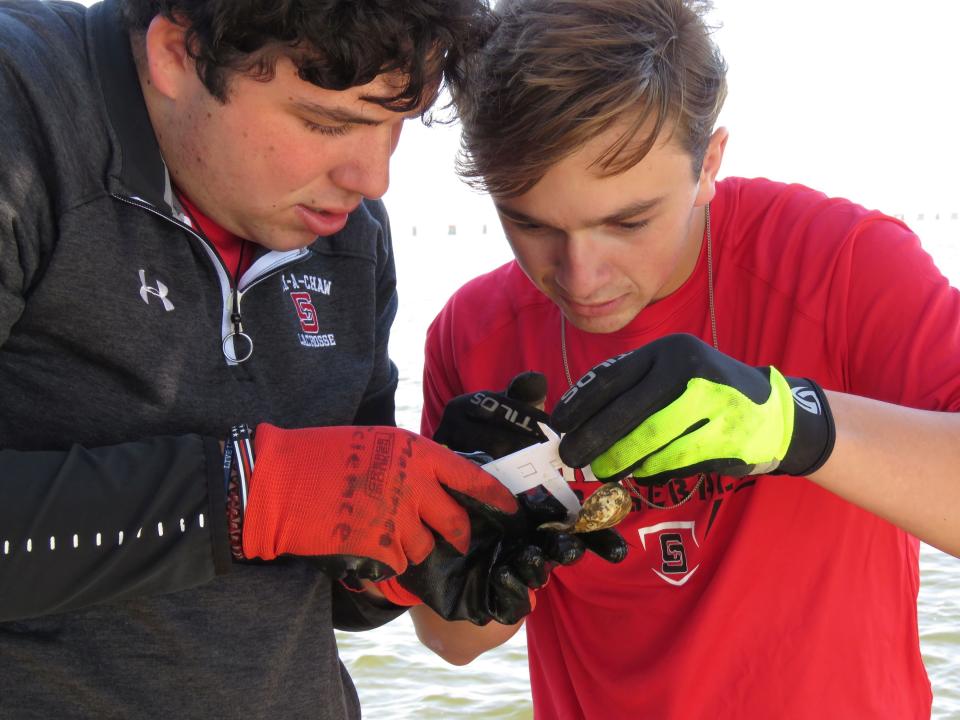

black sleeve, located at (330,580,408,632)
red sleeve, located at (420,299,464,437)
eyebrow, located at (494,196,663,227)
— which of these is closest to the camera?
eyebrow, located at (494,196,663,227)

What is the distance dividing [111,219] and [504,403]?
0.74m

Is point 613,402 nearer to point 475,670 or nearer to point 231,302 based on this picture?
point 231,302

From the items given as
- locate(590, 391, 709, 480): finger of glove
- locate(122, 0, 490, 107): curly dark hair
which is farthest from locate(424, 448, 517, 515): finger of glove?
locate(122, 0, 490, 107): curly dark hair

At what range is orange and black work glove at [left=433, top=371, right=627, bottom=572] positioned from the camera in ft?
5.31

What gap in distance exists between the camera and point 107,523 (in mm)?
1384

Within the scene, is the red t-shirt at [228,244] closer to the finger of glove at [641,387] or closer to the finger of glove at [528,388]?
the finger of glove at [528,388]

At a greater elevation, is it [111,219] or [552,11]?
[552,11]

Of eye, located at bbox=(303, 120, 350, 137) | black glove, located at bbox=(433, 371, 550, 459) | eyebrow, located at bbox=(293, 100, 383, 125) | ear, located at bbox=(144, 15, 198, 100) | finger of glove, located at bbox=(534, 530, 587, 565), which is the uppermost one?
ear, located at bbox=(144, 15, 198, 100)

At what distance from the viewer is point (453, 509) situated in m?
1.63

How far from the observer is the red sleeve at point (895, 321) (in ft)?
5.30

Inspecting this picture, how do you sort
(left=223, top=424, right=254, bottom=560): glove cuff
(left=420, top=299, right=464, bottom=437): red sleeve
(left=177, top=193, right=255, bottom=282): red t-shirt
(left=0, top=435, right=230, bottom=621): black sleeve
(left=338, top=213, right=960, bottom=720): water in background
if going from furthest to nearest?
1. (left=338, top=213, right=960, bottom=720): water in background
2. (left=420, top=299, right=464, bottom=437): red sleeve
3. (left=177, top=193, right=255, bottom=282): red t-shirt
4. (left=223, top=424, right=254, bottom=560): glove cuff
5. (left=0, top=435, right=230, bottom=621): black sleeve

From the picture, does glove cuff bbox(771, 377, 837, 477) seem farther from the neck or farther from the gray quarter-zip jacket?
the gray quarter-zip jacket

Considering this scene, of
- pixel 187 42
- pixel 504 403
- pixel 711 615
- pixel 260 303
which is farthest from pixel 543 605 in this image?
pixel 187 42

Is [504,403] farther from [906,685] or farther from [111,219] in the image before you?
[906,685]
